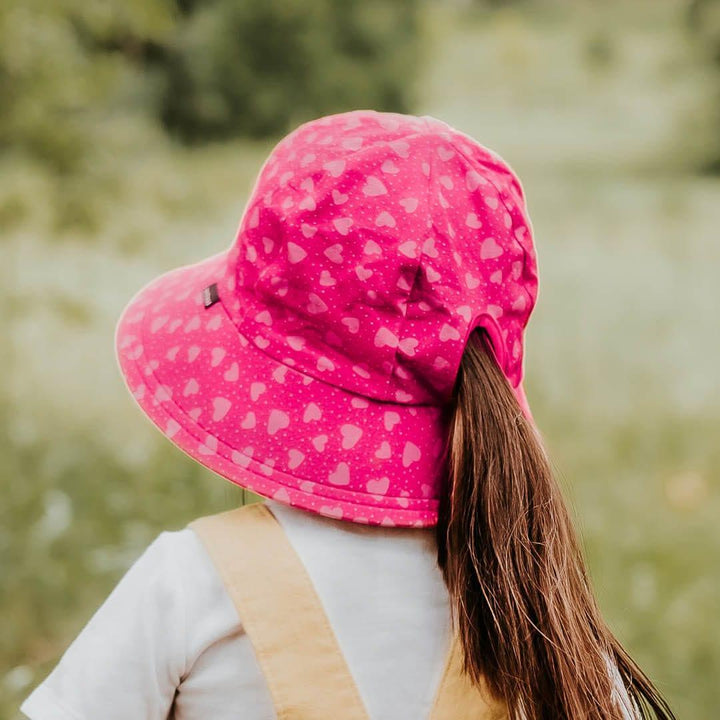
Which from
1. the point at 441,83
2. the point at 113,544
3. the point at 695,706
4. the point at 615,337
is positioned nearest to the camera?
the point at 695,706

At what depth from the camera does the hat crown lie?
1.05 meters

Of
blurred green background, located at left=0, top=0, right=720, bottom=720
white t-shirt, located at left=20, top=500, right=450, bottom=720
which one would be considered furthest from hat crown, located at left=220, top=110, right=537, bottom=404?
blurred green background, located at left=0, top=0, right=720, bottom=720

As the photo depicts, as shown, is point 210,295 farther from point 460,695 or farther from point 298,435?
point 460,695

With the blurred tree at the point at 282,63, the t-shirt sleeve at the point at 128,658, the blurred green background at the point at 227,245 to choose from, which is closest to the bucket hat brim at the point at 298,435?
the t-shirt sleeve at the point at 128,658

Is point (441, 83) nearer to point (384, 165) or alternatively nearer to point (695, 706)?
point (695, 706)

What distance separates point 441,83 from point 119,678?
562 inches

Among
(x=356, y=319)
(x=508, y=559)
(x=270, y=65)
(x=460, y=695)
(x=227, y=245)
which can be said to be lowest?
(x=227, y=245)

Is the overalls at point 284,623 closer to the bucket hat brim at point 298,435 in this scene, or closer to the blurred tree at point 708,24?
the bucket hat brim at point 298,435

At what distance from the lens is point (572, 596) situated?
1.13 m

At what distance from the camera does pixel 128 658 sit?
3.32 feet

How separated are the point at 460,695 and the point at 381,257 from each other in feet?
1.49

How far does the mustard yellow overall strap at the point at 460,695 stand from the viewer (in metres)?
1.07

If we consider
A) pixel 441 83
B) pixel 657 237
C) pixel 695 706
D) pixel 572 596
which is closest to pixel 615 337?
pixel 657 237

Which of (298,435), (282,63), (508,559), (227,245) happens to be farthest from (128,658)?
(282,63)
